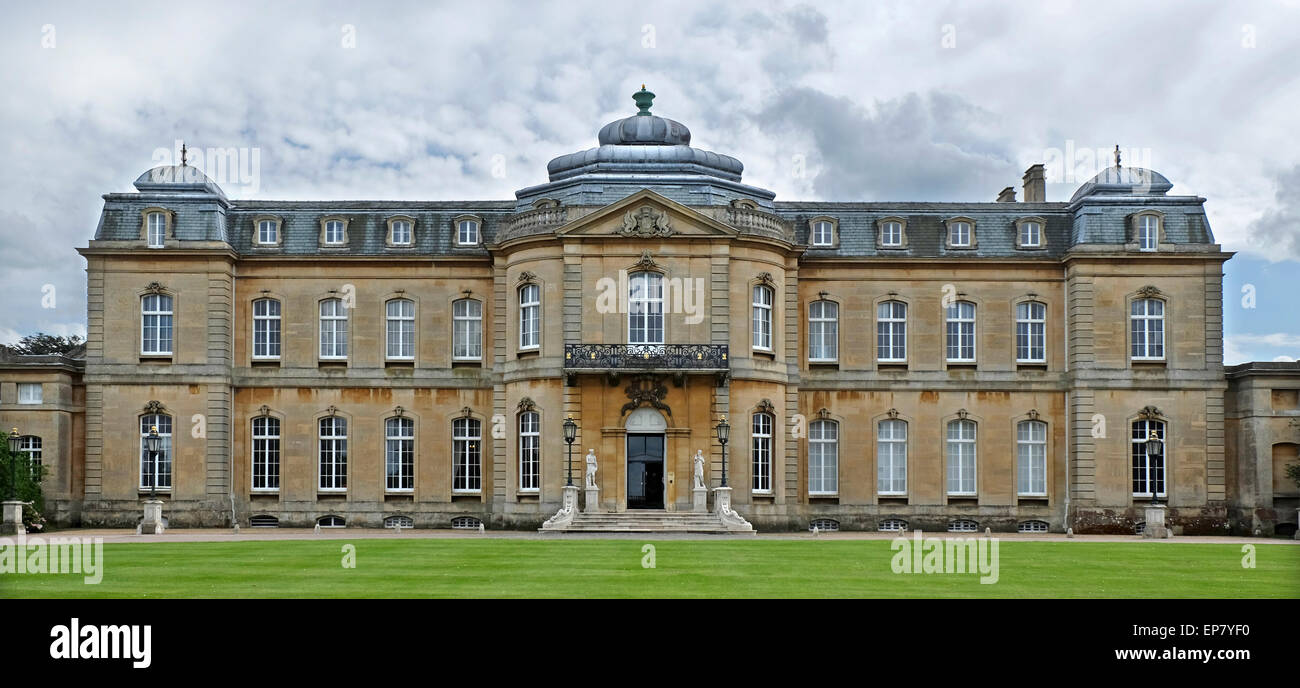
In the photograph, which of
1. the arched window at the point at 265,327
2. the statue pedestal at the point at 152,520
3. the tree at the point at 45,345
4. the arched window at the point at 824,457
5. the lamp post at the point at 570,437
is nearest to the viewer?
the statue pedestal at the point at 152,520

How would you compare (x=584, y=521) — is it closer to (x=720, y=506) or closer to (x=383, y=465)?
(x=720, y=506)

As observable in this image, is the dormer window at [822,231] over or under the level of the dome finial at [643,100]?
under

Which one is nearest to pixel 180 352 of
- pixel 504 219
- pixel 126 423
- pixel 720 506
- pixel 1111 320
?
pixel 126 423

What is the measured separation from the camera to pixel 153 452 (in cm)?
4178

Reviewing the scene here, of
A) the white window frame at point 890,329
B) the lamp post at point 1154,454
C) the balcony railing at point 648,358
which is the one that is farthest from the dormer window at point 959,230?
the balcony railing at point 648,358

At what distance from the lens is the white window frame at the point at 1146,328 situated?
46.0 meters

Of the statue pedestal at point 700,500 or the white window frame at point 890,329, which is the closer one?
the statue pedestal at point 700,500

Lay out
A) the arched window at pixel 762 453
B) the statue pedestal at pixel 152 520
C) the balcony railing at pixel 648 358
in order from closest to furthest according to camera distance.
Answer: the statue pedestal at pixel 152 520 → the balcony railing at pixel 648 358 → the arched window at pixel 762 453

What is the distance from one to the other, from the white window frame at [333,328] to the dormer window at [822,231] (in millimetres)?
14947

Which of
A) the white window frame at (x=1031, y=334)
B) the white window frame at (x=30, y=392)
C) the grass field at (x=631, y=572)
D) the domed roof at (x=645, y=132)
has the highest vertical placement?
the domed roof at (x=645, y=132)

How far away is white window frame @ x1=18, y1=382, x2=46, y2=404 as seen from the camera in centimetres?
4572

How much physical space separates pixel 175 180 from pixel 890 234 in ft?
74.5

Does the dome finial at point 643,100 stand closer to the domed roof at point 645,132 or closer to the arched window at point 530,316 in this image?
the domed roof at point 645,132
